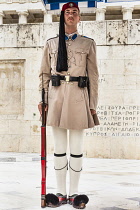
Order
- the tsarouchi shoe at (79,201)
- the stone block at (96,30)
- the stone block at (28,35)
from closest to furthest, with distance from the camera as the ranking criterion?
the tsarouchi shoe at (79,201), the stone block at (96,30), the stone block at (28,35)

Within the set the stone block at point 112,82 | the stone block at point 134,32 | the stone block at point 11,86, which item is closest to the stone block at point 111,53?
the stone block at point 134,32

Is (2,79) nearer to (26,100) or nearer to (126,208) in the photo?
(26,100)

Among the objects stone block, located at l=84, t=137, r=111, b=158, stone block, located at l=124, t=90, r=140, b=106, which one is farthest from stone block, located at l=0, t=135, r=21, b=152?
stone block, located at l=124, t=90, r=140, b=106

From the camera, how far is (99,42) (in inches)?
522

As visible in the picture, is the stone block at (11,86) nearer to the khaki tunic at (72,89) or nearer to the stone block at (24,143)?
the stone block at (24,143)

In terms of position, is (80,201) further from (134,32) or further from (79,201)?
(134,32)

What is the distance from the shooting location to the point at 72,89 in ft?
16.9

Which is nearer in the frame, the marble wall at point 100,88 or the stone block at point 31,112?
the marble wall at point 100,88

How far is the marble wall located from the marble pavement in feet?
6.68

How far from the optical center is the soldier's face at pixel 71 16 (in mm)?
5152

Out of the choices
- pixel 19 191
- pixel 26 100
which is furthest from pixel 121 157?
pixel 19 191

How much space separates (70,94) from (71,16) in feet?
2.95

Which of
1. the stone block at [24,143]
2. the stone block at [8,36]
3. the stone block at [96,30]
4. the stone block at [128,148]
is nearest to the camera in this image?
the stone block at [128,148]

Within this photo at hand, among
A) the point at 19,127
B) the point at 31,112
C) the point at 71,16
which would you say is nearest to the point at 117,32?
the point at 31,112
